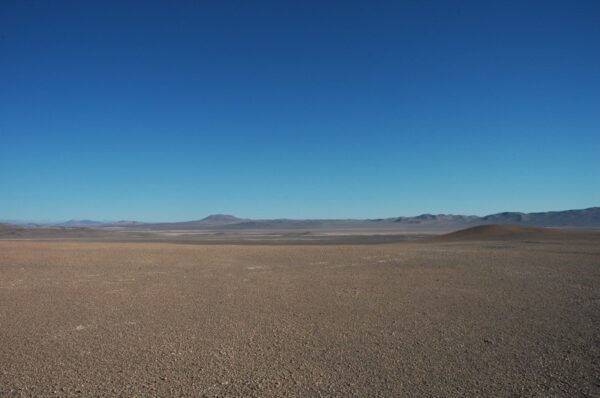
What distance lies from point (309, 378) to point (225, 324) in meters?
3.30

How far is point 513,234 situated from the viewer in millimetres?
38438

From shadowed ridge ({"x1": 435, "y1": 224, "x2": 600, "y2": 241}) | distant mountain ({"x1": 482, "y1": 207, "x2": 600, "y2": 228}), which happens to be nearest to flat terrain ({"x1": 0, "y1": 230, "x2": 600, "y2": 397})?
shadowed ridge ({"x1": 435, "y1": 224, "x2": 600, "y2": 241})

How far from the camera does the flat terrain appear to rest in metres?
5.84

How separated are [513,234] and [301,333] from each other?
35.6 m

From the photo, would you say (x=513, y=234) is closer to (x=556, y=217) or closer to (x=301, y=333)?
(x=301, y=333)

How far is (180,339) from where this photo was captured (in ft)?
25.6

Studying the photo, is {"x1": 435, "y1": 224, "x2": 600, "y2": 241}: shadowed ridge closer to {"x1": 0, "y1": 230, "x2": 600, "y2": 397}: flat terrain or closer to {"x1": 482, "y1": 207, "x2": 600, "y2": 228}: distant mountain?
{"x1": 0, "y1": 230, "x2": 600, "y2": 397}: flat terrain

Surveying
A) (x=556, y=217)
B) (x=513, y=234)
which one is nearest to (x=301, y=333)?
(x=513, y=234)

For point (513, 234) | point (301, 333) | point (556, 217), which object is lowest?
point (301, 333)

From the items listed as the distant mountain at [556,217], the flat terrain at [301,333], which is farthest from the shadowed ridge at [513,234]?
the distant mountain at [556,217]

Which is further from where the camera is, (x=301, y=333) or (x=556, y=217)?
(x=556, y=217)

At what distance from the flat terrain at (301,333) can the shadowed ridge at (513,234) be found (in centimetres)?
2153

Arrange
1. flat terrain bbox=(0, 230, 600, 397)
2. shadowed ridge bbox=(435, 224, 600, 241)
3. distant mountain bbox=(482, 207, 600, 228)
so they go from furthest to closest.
Result: distant mountain bbox=(482, 207, 600, 228) < shadowed ridge bbox=(435, 224, 600, 241) < flat terrain bbox=(0, 230, 600, 397)

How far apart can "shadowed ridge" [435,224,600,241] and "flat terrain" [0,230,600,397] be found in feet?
70.6
